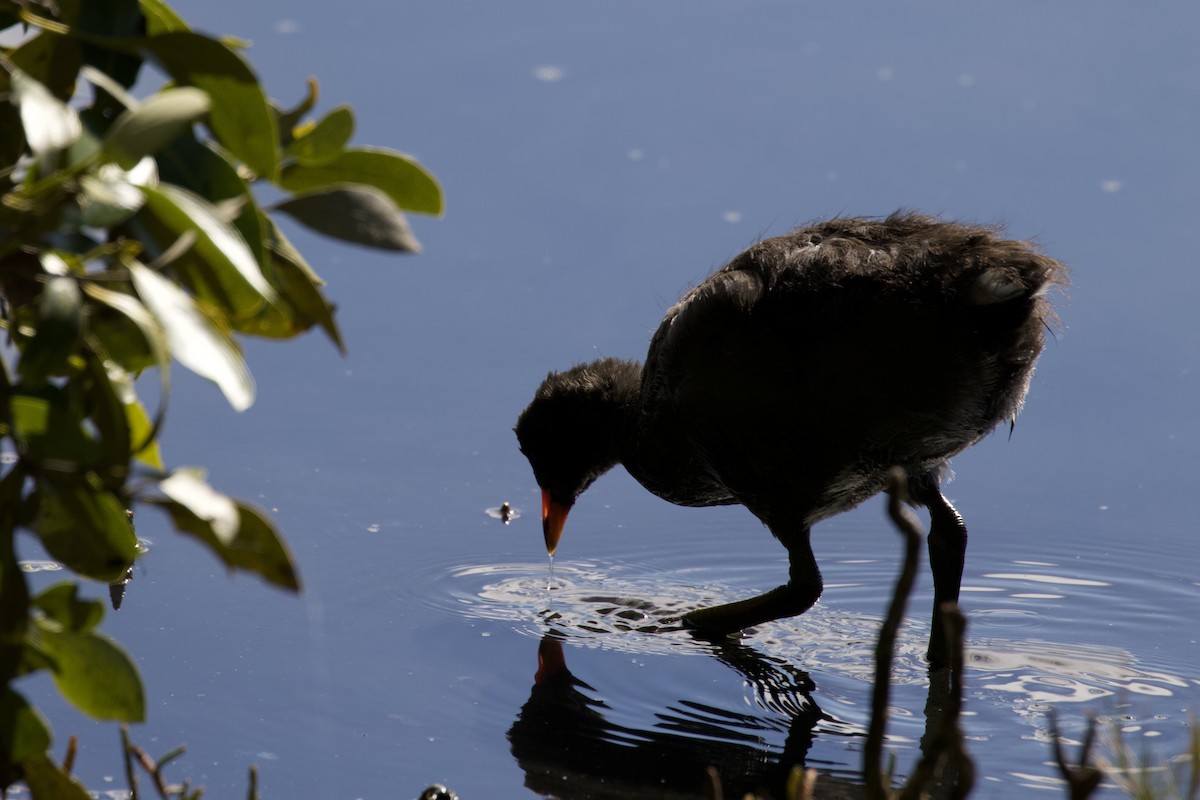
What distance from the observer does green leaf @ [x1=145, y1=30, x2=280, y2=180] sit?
1459 mm

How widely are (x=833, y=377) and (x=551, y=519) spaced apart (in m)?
0.95

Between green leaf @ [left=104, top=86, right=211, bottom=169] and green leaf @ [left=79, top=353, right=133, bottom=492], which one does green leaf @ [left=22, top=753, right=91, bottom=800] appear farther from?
green leaf @ [left=104, top=86, right=211, bottom=169]

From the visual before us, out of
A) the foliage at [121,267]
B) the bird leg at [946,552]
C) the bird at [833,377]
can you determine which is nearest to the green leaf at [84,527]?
the foliage at [121,267]

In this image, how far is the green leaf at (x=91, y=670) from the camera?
4.96ft

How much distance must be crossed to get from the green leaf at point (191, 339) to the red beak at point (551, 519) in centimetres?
275

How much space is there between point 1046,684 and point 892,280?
0.99m

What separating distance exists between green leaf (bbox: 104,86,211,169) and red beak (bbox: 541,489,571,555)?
2780 millimetres

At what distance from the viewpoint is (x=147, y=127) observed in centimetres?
127

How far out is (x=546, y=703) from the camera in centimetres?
318

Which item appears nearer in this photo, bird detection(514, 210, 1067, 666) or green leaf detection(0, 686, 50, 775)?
green leaf detection(0, 686, 50, 775)

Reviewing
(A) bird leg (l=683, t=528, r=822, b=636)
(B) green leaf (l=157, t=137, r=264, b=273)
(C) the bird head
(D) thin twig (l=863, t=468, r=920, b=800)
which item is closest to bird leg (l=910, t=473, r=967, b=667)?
(A) bird leg (l=683, t=528, r=822, b=636)

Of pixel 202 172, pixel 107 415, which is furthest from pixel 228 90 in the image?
pixel 107 415

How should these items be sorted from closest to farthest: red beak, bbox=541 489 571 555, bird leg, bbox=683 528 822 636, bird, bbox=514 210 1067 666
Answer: bird, bbox=514 210 1067 666 → bird leg, bbox=683 528 822 636 → red beak, bbox=541 489 571 555

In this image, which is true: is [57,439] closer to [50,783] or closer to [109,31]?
[109,31]
